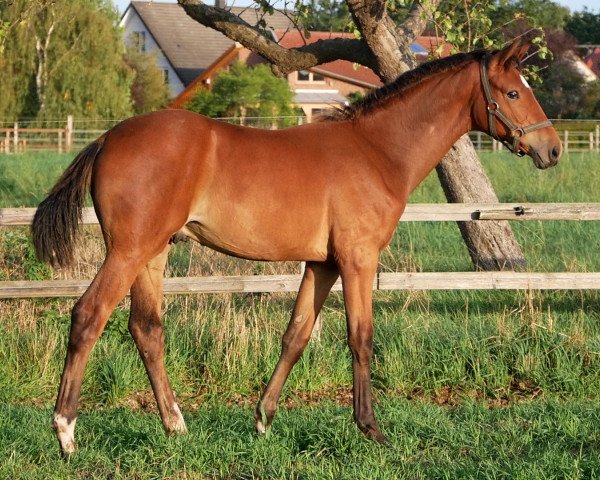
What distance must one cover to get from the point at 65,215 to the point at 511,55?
2.78 m

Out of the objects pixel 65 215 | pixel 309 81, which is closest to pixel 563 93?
pixel 309 81

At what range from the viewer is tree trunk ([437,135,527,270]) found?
888 centimetres

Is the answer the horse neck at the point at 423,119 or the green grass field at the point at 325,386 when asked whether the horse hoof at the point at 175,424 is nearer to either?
the green grass field at the point at 325,386

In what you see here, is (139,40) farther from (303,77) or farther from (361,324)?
(361,324)

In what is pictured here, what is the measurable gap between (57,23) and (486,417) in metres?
33.9

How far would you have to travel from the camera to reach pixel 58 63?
3766cm

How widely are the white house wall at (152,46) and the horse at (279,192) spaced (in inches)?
1958

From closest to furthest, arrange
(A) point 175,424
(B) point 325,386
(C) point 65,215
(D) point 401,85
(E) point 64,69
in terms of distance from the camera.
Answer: (C) point 65,215, (A) point 175,424, (D) point 401,85, (B) point 325,386, (E) point 64,69

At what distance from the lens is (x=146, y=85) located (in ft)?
164

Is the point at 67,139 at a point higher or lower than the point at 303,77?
lower

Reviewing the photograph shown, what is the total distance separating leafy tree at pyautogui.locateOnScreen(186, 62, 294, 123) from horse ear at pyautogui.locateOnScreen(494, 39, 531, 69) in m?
29.7

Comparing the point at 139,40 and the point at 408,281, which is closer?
the point at 408,281

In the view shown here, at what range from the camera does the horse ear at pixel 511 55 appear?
222 inches

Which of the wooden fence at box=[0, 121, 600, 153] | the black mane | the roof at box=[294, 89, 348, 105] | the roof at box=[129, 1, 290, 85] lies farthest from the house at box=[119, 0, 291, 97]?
the black mane
